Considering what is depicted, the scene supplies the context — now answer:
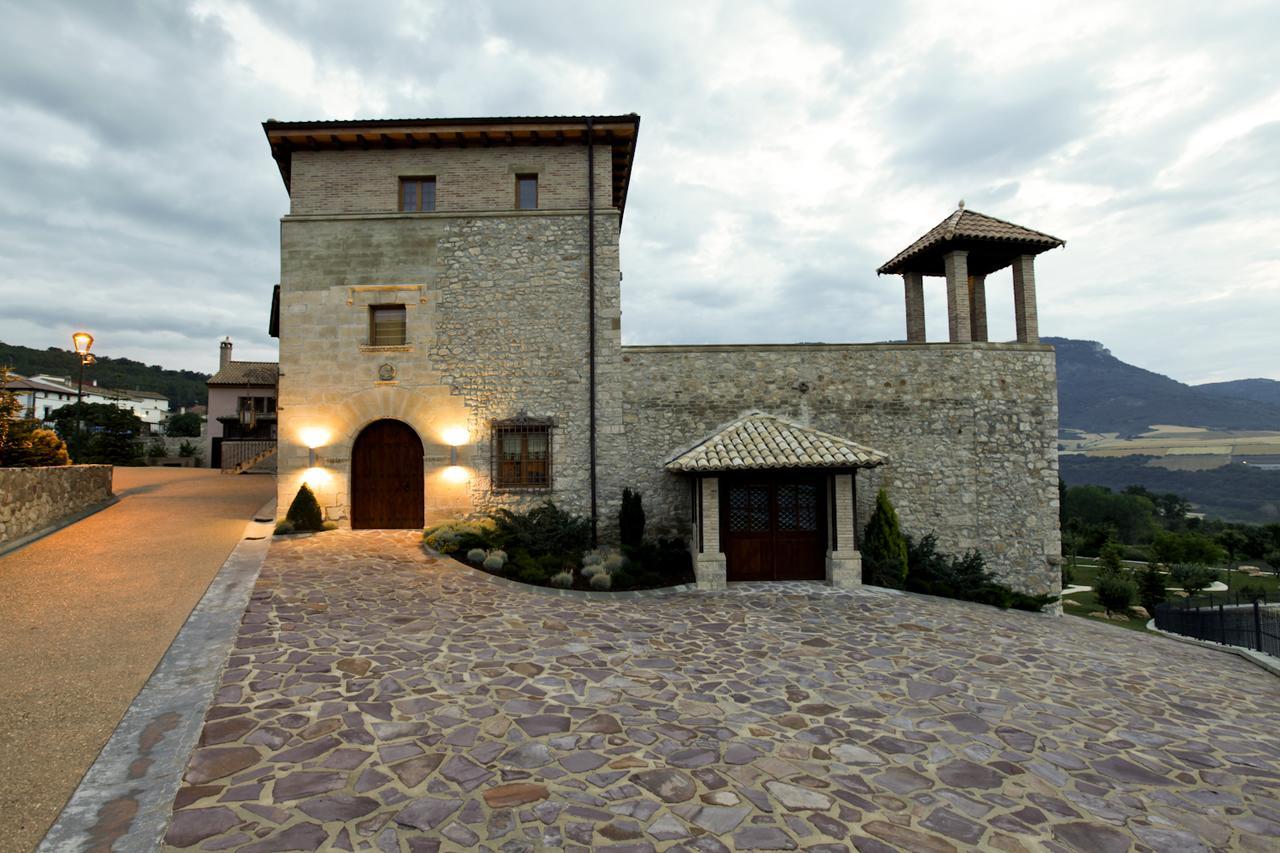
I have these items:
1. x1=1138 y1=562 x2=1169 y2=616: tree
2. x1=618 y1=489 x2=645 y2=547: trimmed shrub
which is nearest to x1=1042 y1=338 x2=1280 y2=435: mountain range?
x1=1138 y1=562 x2=1169 y2=616: tree

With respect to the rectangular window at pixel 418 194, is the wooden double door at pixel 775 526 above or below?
below

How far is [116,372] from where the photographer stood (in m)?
77.8

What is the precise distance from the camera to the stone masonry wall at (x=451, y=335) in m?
13.9

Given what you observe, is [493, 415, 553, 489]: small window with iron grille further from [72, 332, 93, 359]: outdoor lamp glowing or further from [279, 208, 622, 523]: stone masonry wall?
[72, 332, 93, 359]: outdoor lamp glowing

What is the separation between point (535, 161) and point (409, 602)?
36.0ft

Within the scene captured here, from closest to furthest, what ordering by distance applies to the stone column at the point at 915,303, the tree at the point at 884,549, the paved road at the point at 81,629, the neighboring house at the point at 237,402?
1. the paved road at the point at 81,629
2. the tree at the point at 884,549
3. the stone column at the point at 915,303
4. the neighboring house at the point at 237,402

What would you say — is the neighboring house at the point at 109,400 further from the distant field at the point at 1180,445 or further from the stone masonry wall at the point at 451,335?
the distant field at the point at 1180,445

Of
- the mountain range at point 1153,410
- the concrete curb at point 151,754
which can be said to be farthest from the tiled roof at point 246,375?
the mountain range at point 1153,410

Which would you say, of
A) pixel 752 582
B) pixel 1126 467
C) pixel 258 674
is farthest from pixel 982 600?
pixel 1126 467

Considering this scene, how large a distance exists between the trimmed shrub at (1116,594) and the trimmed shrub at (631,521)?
74.0 ft

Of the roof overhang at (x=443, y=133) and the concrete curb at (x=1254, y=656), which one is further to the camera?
the roof overhang at (x=443, y=133)

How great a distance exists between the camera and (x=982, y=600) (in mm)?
12695

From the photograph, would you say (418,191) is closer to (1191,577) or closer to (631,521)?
(631,521)

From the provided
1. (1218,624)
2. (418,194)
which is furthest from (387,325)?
(1218,624)
